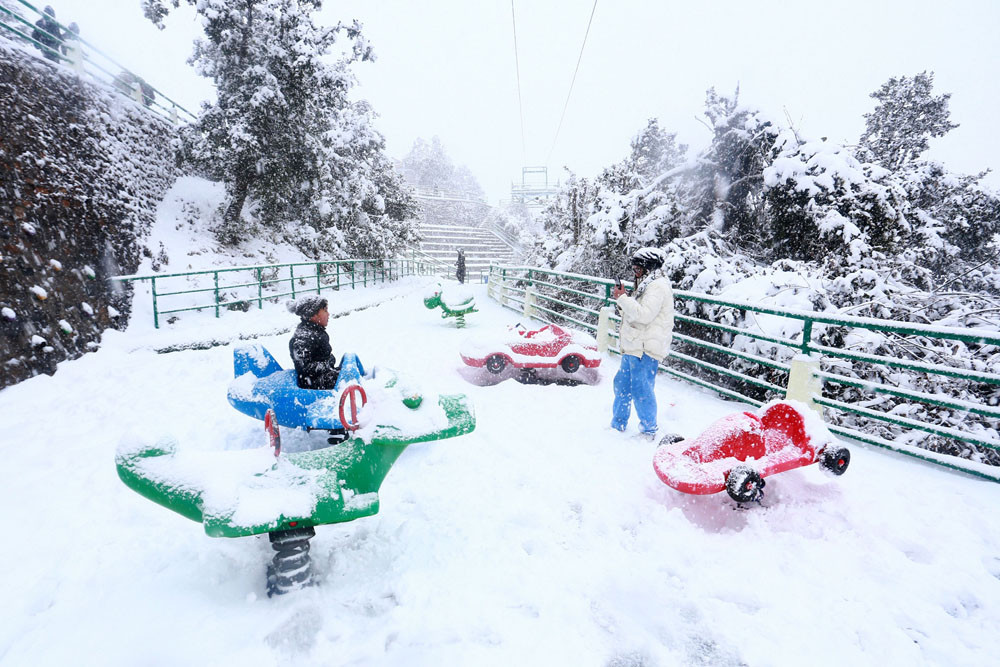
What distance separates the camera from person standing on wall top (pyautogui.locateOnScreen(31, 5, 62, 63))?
1102 cm

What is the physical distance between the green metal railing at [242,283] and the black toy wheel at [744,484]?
8816 mm

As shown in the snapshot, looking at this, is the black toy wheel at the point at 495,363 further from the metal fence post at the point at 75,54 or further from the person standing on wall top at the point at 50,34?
the metal fence post at the point at 75,54

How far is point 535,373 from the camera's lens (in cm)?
627

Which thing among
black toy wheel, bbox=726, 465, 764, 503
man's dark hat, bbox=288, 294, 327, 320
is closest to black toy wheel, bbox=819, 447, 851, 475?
black toy wheel, bbox=726, 465, 764, 503

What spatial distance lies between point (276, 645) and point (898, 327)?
4788 millimetres

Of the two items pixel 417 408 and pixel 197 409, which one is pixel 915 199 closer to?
pixel 417 408

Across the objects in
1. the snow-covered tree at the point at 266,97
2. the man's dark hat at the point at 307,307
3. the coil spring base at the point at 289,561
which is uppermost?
the snow-covered tree at the point at 266,97

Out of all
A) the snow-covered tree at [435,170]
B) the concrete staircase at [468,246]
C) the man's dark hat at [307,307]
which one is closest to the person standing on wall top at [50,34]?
the man's dark hat at [307,307]

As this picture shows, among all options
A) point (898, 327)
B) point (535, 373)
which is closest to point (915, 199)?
point (898, 327)

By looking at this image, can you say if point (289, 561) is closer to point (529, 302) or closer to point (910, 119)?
point (529, 302)

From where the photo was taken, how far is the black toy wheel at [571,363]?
6070 mm

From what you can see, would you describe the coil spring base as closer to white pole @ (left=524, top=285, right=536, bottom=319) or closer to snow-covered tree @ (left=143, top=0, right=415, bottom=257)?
white pole @ (left=524, top=285, right=536, bottom=319)

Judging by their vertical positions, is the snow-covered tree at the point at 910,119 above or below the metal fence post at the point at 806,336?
above

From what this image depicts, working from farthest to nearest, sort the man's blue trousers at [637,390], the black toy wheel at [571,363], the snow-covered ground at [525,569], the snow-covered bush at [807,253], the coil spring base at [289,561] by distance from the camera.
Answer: the black toy wheel at [571,363], the snow-covered bush at [807,253], the man's blue trousers at [637,390], the coil spring base at [289,561], the snow-covered ground at [525,569]
